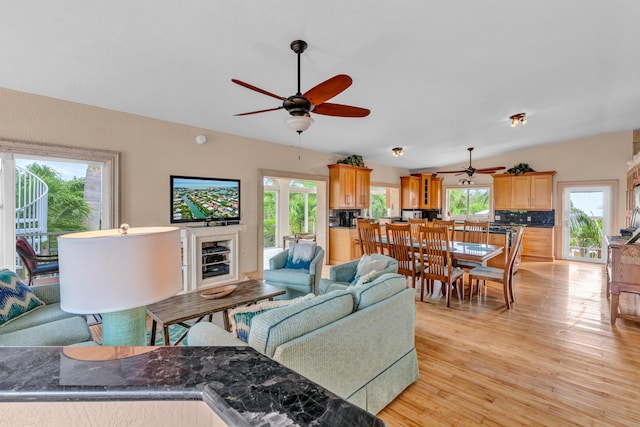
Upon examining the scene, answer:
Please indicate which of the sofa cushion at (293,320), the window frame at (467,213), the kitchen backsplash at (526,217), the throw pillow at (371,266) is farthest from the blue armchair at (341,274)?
the window frame at (467,213)

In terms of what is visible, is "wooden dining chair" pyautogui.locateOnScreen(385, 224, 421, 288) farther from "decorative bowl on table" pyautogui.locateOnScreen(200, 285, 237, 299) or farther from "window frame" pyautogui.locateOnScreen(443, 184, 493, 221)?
"window frame" pyautogui.locateOnScreen(443, 184, 493, 221)

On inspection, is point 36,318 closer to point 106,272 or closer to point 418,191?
point 106,272

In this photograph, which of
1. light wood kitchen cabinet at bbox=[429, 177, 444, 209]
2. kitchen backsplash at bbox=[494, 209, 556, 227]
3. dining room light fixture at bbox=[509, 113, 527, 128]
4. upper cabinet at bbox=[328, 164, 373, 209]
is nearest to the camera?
dining room light fixture at bbox=[509, 113, 527, 128]

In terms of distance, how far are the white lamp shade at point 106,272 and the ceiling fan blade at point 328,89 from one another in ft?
5.26

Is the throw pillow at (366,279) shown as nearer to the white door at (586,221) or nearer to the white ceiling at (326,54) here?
the white ceiling at (326,54)

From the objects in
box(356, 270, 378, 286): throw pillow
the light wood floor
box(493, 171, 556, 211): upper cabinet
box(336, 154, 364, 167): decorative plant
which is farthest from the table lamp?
box(493, 171, 556, 211): upper cabinet

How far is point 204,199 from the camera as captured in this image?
4.56 metres

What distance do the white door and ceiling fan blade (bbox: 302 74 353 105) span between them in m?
7.37

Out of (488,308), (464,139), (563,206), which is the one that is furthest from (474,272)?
(563,206)

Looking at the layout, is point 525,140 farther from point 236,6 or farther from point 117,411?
point 117,411

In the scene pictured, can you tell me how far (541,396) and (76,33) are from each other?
432cm

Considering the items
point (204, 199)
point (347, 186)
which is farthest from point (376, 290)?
point (347, 186)

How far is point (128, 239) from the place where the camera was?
101 centimetres

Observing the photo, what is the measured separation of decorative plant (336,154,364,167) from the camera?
263 inches
